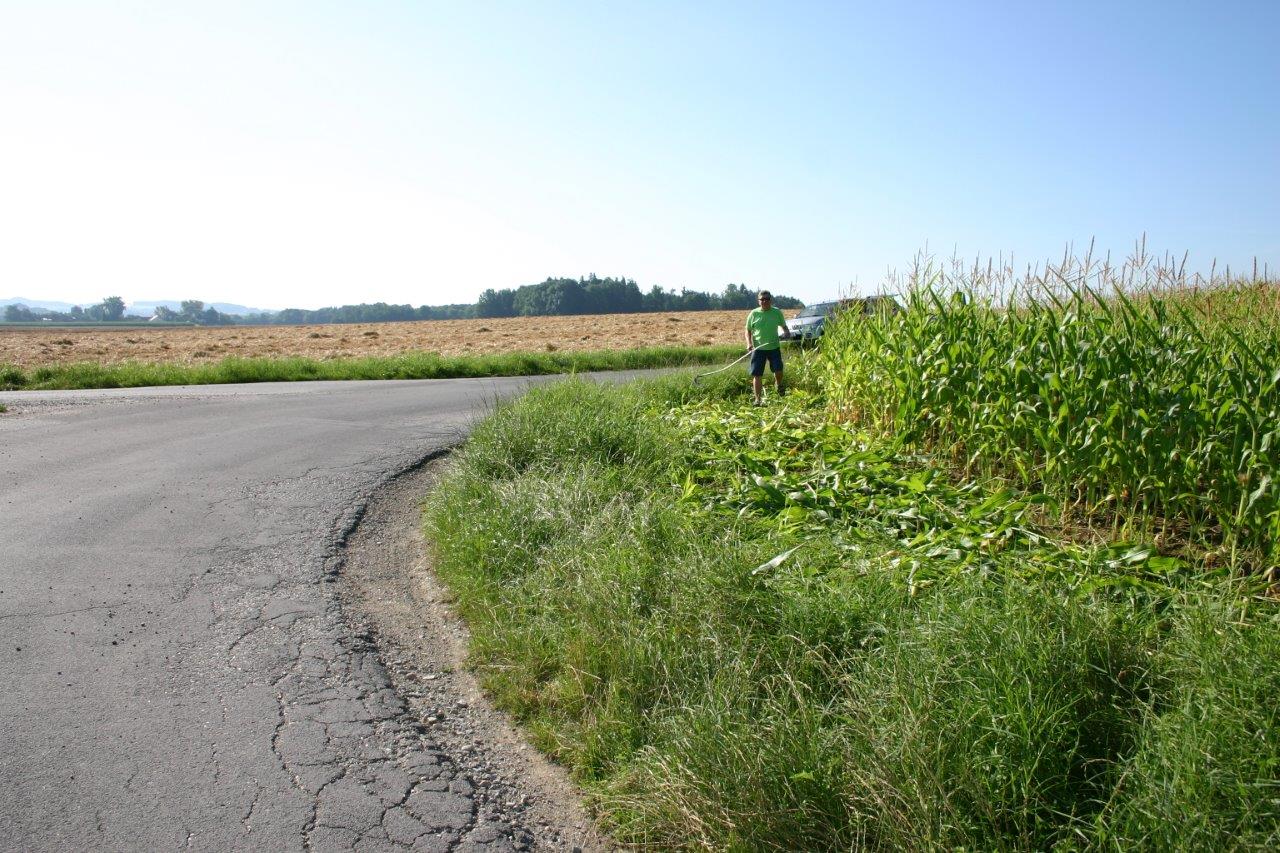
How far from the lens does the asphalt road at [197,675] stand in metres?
3.24

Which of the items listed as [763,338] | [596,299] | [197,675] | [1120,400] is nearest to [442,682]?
[197,675]

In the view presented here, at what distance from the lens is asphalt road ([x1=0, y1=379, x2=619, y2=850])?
3.24 meters

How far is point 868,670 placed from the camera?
3.37 meters

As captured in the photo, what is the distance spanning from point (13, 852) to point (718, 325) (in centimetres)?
4137

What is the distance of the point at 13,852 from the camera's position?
2992 mm

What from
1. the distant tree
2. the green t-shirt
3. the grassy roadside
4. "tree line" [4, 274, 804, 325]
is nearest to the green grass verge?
the green t-shirt

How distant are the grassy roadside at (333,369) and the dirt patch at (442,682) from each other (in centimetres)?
1075

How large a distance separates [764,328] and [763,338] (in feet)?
0.48

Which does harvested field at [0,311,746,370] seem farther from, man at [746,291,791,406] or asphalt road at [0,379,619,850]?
asphalt road at [0,379,619,850]

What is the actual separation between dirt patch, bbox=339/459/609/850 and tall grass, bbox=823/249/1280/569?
391 cm

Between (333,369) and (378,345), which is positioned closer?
(333,369)

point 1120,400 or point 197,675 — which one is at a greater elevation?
point 1120,400

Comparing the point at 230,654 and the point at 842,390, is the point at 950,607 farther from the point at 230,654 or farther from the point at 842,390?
the point at 842,390

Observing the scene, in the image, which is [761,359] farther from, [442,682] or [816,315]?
[816,315]
